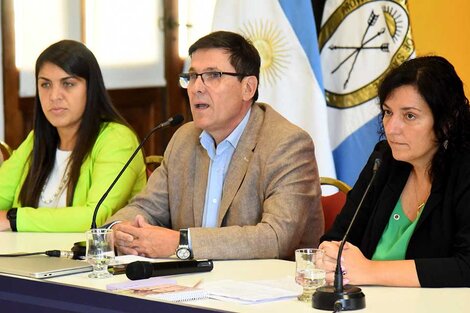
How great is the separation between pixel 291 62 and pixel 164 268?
2.11 metres

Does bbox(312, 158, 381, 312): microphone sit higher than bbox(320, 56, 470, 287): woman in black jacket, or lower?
lower

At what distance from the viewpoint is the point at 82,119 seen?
3.57m

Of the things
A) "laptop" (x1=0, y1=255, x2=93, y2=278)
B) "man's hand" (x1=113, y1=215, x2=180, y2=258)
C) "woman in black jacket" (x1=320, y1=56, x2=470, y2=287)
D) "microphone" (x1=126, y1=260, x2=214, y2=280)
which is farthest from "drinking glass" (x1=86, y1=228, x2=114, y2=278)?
"woman in black jacket" (x1=320, y1=56, x2=470, y2=287)

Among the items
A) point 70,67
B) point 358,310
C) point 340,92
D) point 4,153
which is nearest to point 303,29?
point 340,92

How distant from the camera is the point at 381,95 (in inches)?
98.7

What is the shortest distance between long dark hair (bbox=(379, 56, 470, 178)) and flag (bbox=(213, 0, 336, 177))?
5.58 ft

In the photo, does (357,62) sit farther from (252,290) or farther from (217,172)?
(252,290)

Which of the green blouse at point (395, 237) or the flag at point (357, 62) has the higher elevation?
the flag at point (357, 62)

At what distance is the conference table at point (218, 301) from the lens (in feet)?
→ 6.19

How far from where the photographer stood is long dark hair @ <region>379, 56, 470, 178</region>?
7.86 feet

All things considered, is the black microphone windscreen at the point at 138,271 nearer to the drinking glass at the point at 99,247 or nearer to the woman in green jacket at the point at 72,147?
the drinking glass at the point at 99,247

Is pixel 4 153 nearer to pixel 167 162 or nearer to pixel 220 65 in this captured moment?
pixel 167 162

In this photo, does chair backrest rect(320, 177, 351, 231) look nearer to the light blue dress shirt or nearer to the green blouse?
the light blue dress shirt

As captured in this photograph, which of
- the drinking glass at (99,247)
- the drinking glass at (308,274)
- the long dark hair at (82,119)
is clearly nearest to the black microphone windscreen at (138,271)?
the drinking glass at (99,247)
